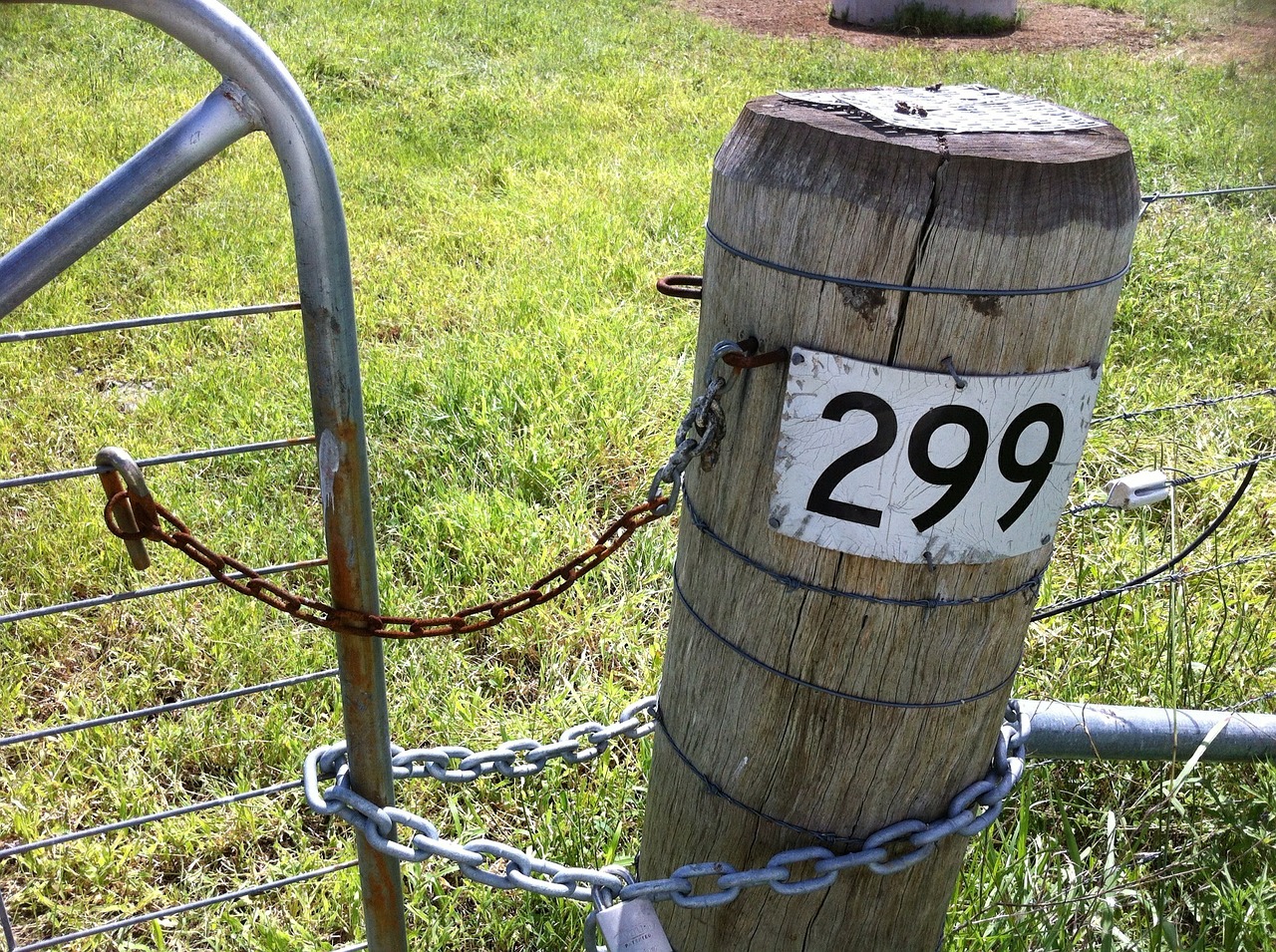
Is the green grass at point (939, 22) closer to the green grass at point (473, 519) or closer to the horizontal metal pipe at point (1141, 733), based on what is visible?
the green grass at point (473, 519)

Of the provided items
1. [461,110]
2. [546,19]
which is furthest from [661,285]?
[546,19]

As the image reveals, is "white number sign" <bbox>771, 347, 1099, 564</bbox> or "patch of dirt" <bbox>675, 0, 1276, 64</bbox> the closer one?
"white number sign" <bbox>771, 347, 1099, 564</bbox>

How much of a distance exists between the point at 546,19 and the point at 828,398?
34.8 ft

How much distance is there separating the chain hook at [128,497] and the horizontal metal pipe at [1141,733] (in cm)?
125

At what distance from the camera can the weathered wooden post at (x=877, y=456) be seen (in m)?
1.01

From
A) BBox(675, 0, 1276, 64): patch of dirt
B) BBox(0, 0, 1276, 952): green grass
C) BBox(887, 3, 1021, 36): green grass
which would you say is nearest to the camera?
BBox(0, 0, 1276, 952): green grass

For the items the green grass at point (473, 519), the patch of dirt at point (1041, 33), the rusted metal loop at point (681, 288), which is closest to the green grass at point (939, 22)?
the patch of dirt at point (1041, 33)

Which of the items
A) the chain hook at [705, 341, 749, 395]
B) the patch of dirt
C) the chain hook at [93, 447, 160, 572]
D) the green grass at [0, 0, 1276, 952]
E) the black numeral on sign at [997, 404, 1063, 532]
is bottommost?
the green grass at [0, 0, 1276, 952]

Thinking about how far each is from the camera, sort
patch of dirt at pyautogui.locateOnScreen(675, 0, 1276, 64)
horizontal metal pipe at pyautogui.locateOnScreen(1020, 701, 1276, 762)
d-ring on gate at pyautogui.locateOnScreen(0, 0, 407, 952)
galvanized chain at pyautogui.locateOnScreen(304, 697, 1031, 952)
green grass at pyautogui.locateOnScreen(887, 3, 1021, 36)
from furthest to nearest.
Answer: green grass at pyautogui.locateOnScreen(887, 3, 1021, 36)
patch of dirt at pyautogui.locateOnScreen(675, 0, 1276, 64)
horizontal metal pipe at pyautogui.locateOnScreen(1020, 701, 1276, 762)
galvanized chain at pyautogui.locateOnScreen(304, 697, 1031, 952)
d-ring on gate at pyautogui.locateOnScreen(0, 0, 407, 952)

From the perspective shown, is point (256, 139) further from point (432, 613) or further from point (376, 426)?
point (432, 613)

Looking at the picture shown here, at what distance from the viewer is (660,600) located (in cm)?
293

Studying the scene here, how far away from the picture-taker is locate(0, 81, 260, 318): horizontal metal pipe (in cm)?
97

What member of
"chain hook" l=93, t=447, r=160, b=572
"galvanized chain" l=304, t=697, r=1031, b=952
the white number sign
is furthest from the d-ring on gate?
the white number sign

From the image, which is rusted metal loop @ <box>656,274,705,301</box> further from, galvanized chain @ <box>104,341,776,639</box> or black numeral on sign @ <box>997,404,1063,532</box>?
black numeral on sign @ <box>997,404,1063,532</box>
